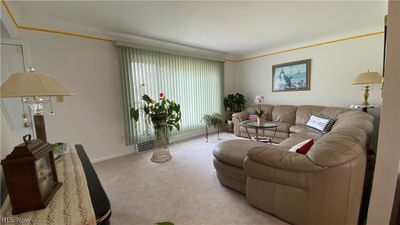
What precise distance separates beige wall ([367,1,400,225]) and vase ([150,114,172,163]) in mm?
2686

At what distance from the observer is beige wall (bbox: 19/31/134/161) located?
276 cm

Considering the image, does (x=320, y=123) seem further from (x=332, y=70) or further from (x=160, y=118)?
(x=160, y=118)

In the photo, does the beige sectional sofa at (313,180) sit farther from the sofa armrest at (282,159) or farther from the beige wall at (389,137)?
the beige wall at (389,137)

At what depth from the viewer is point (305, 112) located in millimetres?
3990

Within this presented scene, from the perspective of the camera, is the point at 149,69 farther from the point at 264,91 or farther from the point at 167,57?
the point at 264,91

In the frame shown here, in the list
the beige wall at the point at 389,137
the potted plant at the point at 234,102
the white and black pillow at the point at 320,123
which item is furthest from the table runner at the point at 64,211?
the potted plant at the point at 234,102

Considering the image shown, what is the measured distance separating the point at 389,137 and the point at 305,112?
299cm

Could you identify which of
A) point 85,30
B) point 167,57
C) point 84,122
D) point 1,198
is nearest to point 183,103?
point 167,57

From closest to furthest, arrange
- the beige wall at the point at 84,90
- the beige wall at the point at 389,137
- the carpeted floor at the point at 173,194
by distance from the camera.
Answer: the beige wall at the point at 389,137
the carpeted floor at the point at 173,194
the beige wall at the point at 84,90

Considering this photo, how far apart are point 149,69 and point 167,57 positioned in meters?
0.55

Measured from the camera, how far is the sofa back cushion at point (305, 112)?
3.90 meters

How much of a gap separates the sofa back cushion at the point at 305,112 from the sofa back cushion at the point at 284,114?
5.2 inches

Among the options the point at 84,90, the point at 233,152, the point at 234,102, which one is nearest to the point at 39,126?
the point at 233,152

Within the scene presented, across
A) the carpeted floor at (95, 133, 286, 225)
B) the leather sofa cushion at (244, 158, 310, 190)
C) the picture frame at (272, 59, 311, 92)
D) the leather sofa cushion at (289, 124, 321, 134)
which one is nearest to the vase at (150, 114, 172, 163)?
the carpeted floor at (95, 133, 286, 225)
